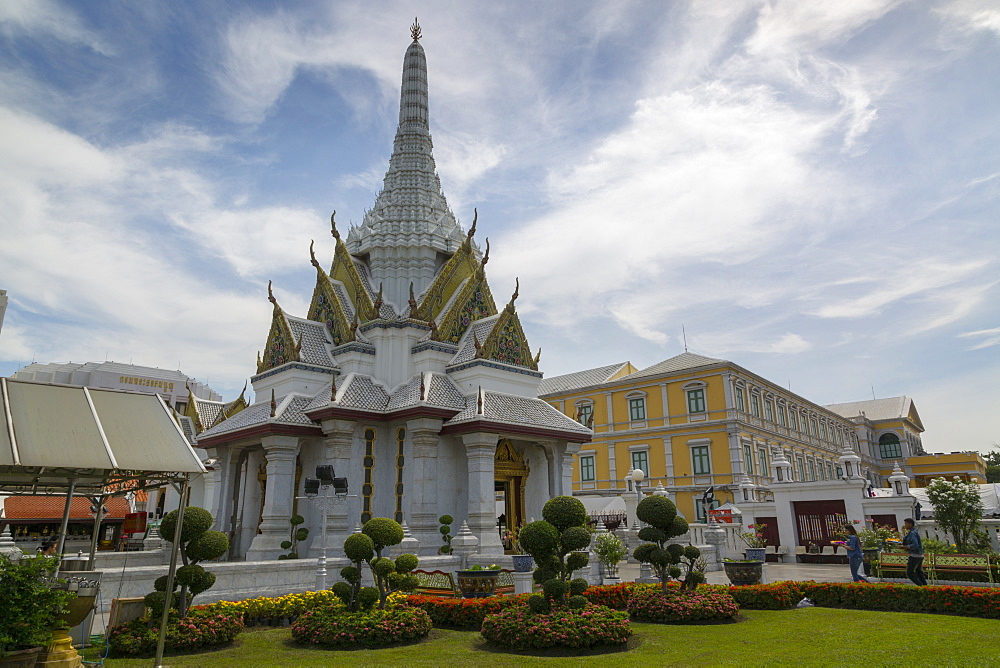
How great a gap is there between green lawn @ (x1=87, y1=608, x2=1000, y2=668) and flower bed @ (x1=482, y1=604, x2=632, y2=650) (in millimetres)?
287

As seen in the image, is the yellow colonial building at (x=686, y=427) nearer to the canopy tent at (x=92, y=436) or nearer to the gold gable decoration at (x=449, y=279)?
the gold gable decoration at (x=449, y=279)

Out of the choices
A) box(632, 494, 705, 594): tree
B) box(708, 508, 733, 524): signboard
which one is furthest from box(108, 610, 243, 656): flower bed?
box(708, 508, 733, 524): signboard

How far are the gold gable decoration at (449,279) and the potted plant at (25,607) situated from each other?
1537cm

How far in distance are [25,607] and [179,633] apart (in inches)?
129

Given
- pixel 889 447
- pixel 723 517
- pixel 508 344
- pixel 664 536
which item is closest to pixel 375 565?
pixel 664 536

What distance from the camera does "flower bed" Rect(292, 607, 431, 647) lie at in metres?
10.5

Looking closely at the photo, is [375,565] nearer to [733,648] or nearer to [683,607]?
[683,607]

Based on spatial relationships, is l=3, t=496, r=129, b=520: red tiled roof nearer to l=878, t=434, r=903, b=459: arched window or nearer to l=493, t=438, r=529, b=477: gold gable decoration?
l=493, t=438, r=529, b=477: gold gable decoration

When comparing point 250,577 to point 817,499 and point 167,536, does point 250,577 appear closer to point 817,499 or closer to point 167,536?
point 167,536

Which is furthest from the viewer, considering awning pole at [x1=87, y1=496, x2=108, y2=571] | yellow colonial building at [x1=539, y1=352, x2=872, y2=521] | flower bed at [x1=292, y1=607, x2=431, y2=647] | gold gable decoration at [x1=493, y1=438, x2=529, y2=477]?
yellow colonial building at [x1=539, y1=352, x2=872, y2=521]

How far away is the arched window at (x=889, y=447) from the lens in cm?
6328

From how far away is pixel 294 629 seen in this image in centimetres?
1086

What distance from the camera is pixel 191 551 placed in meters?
10.6

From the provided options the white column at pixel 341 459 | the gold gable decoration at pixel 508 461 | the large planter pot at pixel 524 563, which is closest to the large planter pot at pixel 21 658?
the large planter pot at pixel 524 563
